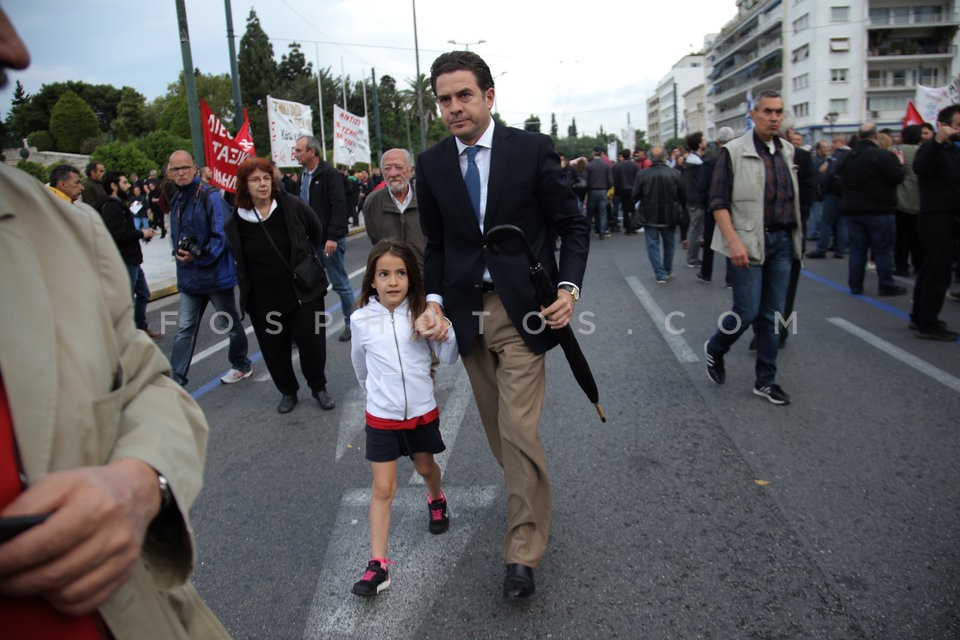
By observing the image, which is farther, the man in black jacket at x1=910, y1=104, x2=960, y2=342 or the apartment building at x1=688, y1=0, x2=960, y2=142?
the apartment building at x1=688, y1=0, x2=960, y2=142

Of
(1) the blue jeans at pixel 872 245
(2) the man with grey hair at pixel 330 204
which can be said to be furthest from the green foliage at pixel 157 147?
(1) the blue jeans at pixel 872 245

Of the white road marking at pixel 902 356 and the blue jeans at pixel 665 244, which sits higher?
the blue jeans at pixel 665 244

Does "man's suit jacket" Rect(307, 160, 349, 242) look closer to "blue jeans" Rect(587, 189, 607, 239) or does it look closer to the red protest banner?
the red protest banner

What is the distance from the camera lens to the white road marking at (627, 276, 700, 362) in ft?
20.9

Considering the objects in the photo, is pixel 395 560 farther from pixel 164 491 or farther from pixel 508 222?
pixel 164 491

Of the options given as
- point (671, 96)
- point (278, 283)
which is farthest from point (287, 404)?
point (671, 96)

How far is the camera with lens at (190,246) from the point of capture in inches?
237

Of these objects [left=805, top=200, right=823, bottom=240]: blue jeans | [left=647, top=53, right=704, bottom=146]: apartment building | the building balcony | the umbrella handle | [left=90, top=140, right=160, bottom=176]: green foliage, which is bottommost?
[left=805, top=200, right=823, bottom=240]: blue jeans

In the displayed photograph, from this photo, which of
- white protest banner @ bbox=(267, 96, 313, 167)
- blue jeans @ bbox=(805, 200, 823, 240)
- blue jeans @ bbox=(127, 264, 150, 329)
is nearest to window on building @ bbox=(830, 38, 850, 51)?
blue jeans @ bbox=(805, 200, 823, 240)

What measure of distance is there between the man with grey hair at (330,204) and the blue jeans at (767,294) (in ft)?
14.1

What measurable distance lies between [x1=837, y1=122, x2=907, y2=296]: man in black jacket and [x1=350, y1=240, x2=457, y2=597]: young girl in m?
7.12

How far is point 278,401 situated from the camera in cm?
577

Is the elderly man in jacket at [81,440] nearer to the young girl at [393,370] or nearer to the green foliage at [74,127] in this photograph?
the young girl at [393,370]

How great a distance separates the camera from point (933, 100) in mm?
11438
